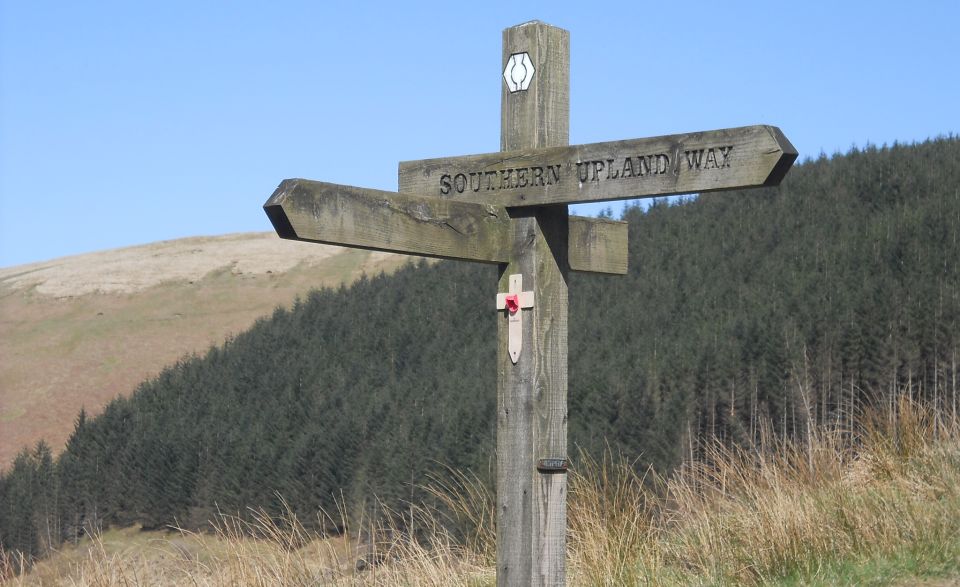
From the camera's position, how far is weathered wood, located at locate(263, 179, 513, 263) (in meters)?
3.27

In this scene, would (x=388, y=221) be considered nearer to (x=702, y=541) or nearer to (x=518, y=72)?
(x=518, y=72)

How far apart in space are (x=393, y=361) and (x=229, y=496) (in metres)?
6.44

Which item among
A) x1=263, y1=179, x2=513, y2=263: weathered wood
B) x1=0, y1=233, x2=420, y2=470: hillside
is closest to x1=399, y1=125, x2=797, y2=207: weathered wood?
x1=263, y1=179, x2=513, y2=263: weathered wood

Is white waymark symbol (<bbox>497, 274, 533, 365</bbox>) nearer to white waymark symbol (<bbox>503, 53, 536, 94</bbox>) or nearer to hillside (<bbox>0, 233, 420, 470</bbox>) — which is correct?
white waymark symbol (<bbox>503, 53, 536, 94</bbox>)

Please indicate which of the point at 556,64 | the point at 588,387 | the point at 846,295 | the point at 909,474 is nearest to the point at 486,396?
the point at 588,387

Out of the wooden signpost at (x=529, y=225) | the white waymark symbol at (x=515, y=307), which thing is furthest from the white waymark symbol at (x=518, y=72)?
the white waymark symbol at (x=515, y=307)

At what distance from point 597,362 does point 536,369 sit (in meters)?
19.4

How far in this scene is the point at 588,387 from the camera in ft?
69.9

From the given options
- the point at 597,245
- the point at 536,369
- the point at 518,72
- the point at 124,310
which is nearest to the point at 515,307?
the point at 536,369

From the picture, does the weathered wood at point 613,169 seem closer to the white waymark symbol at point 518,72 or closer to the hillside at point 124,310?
the white waymark symbol at point 518,72

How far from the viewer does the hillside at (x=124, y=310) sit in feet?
104

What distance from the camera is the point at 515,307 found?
3836 mm

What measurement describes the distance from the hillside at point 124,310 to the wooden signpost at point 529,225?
27392 mm

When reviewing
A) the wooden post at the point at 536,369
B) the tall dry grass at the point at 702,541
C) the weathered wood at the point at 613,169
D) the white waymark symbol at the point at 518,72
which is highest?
the white waymark symbol at the point at 518,72
